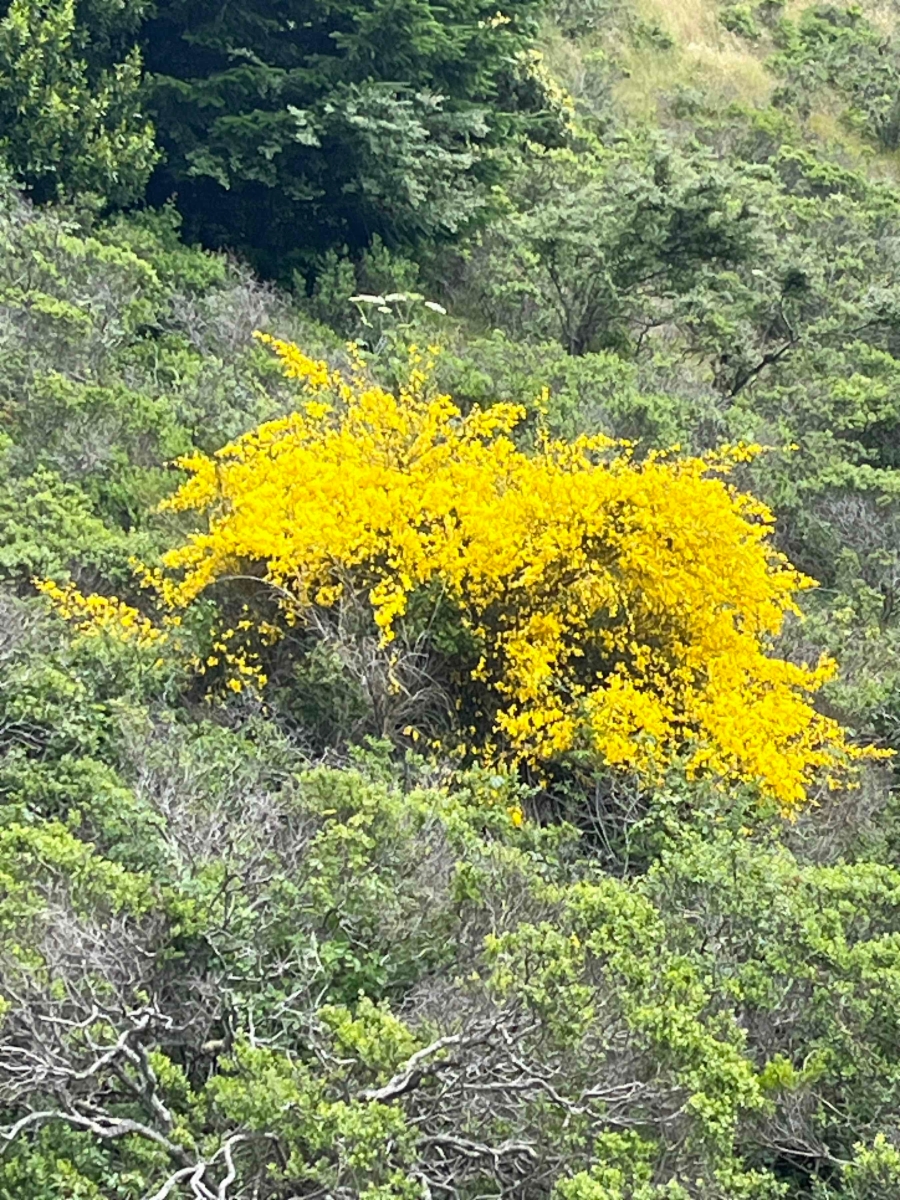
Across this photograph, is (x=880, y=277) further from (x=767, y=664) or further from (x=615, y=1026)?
(x=615, y=1026)

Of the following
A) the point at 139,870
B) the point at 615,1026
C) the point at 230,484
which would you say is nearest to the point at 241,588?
the point at 230,484

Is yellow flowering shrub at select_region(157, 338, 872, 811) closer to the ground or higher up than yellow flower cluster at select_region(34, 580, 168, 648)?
higher up

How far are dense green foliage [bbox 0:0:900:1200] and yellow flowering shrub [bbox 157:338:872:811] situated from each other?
6.1 inches

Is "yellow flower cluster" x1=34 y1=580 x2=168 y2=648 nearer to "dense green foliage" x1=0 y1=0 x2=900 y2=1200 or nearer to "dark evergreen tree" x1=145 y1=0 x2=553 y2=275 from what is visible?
"dense green foliage" x1=0 y1=0 x2=900 y2=1200

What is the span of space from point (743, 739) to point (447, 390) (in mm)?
3751

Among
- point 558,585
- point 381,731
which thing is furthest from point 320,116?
point 381,731

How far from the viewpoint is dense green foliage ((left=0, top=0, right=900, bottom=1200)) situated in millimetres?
2744

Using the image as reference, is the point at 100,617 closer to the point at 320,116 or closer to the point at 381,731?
the point at 381,731

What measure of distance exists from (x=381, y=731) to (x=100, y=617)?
123 centimetres

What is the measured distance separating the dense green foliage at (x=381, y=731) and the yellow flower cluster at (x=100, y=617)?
74mm

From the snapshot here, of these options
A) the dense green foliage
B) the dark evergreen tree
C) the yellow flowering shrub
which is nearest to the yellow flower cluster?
the dense green foliage

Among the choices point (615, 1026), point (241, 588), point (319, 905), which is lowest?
point (241, 588)

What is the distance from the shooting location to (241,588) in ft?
16.4

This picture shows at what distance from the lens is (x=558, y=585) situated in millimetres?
4934
